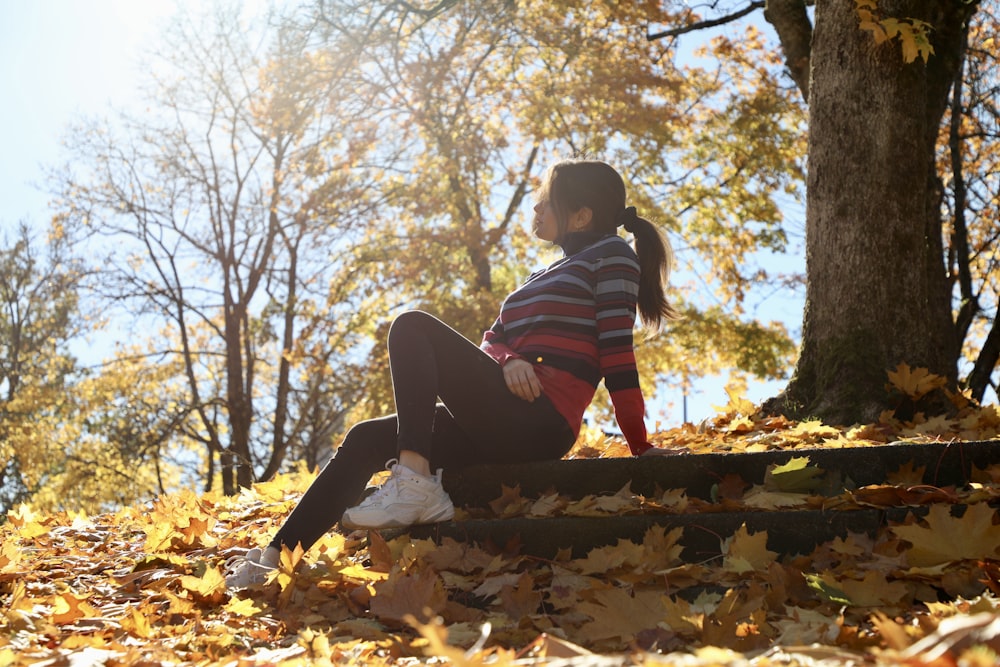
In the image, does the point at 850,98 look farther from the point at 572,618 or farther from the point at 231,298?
the point at 231,298

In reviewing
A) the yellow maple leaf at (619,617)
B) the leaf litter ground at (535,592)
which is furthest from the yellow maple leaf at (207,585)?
the yellow maple leaf at (619,617)

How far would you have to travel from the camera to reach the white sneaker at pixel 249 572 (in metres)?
2.58

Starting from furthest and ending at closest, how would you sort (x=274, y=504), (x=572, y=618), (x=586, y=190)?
(x=274, y=504)
(x=586, y=190)
(x=572, y=618)

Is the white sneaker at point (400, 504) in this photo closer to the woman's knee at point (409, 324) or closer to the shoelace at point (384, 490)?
the shoelace at point (384, 490)

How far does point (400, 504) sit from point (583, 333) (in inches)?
A: 36.2

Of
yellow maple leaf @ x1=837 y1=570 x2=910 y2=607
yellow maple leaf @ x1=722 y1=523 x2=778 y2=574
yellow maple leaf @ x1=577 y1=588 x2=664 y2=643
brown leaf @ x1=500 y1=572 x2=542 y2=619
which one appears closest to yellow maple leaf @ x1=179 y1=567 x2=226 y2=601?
brown leaf @ x1=500 y1=572 x2=542 y2=619

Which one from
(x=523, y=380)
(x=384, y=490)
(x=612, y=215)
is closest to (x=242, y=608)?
(x=384, y=490)

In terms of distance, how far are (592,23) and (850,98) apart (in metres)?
7.63

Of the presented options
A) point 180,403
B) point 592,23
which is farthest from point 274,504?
point 180,403

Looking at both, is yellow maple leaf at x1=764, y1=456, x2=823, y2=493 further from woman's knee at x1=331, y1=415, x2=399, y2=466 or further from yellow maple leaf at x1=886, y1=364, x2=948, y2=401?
yellow maple leaf at x1=886, y1=364, x2=948, y2=401

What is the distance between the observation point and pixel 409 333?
285 centimetres

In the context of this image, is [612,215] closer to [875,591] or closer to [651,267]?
[651,267]

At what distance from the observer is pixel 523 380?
114 inches

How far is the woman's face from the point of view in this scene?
3.42 meters
